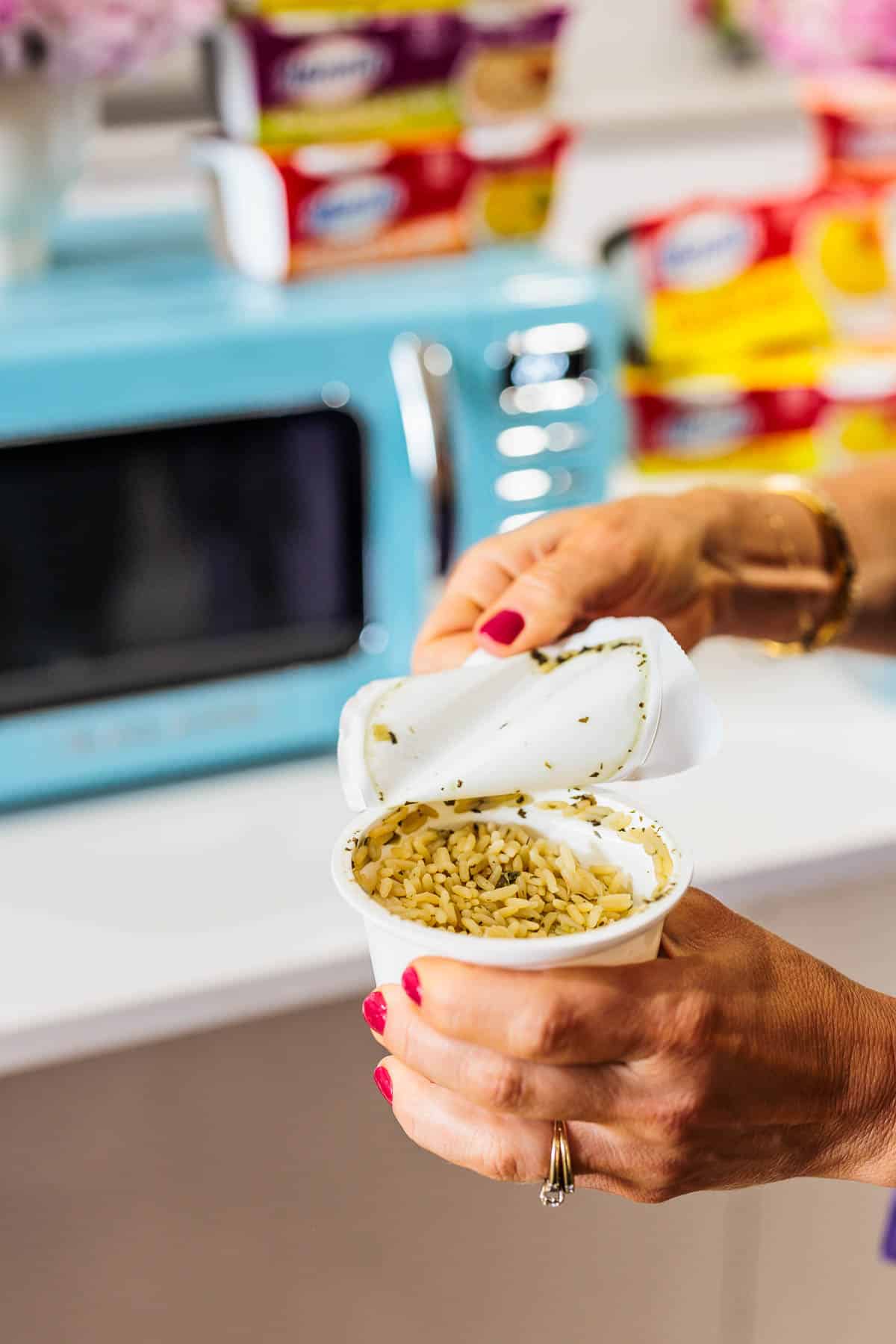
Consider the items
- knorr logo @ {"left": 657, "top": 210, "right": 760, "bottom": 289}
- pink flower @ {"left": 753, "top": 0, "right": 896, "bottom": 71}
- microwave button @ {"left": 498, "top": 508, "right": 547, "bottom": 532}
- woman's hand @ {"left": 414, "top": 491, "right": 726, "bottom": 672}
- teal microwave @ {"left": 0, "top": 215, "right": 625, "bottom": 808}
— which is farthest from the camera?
pink flower @ {"left": 753, "top": 0, "right": 896, "bottom": 71}

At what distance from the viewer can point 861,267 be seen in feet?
4.36

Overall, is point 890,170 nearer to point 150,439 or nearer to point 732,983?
point 150,439

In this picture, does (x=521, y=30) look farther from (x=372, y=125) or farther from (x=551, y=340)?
(x=551, y=340)

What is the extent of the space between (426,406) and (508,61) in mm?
289

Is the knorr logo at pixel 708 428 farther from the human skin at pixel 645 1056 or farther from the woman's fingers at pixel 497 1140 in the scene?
the woman's fingers at pixel 497 1140

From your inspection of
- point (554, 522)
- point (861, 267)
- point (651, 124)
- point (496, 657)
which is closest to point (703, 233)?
point (861, 267)

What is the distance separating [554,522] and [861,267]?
67cm

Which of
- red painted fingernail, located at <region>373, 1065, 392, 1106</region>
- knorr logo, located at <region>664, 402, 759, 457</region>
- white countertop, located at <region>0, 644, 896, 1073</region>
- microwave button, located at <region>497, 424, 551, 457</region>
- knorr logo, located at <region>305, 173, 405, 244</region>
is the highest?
knorr logo, located at <region>305, 173, 405, 244</region>

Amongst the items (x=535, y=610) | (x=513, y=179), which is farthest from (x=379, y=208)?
Result: (x=535, y=610)

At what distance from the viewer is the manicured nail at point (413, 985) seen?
51 cm

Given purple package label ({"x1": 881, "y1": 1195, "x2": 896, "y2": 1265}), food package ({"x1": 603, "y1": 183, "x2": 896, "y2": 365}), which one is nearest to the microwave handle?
food package ({"x1": 603, "y1": 183, "x2": 896, "y2": 365})

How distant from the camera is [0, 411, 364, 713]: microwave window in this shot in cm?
94

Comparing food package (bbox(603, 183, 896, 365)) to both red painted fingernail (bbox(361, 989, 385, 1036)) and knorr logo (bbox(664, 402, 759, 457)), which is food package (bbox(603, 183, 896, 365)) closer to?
knorr logo (bbox(664, 402, 759, 457))

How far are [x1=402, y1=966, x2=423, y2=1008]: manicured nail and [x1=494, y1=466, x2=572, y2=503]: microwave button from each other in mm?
573
